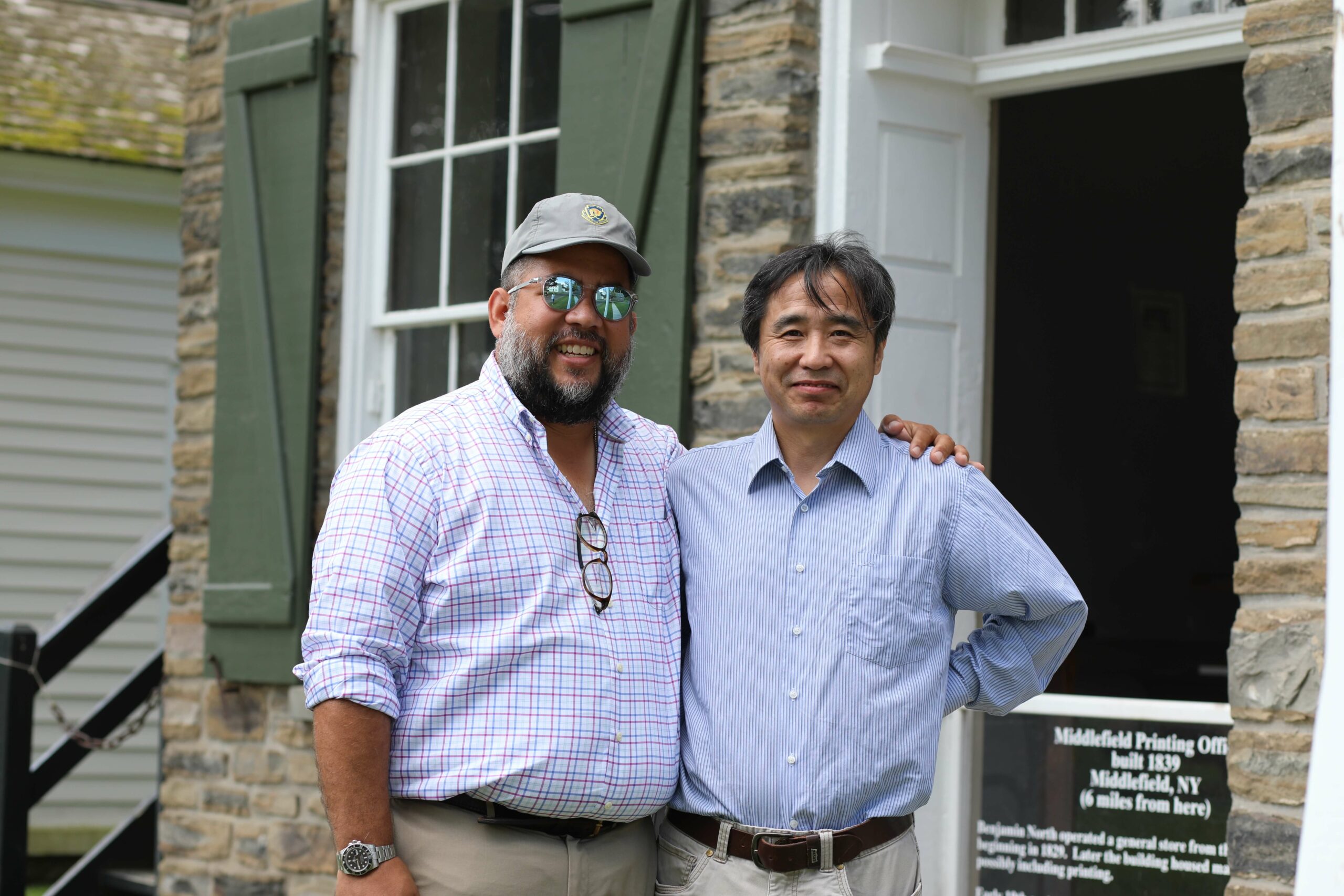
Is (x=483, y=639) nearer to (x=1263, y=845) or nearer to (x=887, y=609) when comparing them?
(x=887, y=609)

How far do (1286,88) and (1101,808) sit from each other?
205 centimetres

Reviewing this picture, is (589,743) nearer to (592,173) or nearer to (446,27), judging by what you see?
(592,173)

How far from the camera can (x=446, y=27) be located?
613 cm

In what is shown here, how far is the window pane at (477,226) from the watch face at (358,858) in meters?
3.17

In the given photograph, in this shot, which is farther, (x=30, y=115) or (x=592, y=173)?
(x=30, y=115)

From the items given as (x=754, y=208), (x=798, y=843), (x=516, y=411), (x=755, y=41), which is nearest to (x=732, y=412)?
(x=754, y=208)

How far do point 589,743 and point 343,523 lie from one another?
0.58 metres

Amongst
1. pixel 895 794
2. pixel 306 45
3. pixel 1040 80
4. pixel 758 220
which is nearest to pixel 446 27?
pixel 306 45

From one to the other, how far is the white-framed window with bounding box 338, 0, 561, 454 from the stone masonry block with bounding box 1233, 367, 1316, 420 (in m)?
2.56

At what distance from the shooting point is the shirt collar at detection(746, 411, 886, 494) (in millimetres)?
3137

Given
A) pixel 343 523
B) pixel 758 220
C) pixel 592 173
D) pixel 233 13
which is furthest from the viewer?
pixel 233 13

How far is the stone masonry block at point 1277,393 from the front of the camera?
3854 mm

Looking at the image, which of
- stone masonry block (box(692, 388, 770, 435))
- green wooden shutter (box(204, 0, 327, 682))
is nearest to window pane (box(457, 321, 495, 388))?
green wooden shutter (box(204, 0, 327, 682))

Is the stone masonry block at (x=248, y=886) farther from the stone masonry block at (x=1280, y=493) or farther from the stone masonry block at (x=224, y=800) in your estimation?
the stone masonry block at (x=1280, y=493)
